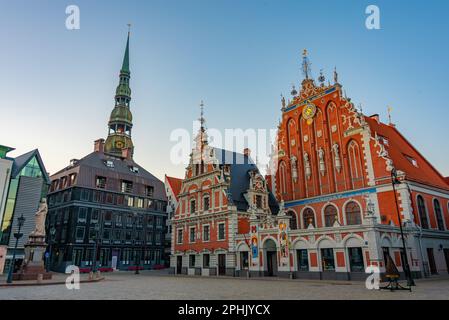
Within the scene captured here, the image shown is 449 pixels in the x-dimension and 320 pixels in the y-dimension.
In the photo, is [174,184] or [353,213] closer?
[353,213]

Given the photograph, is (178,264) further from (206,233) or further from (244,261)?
(244,261)

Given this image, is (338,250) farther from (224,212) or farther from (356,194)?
(224,212)

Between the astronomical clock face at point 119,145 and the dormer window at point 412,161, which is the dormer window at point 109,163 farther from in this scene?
the dormer window at point 412,161

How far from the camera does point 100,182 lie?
50.0 metres

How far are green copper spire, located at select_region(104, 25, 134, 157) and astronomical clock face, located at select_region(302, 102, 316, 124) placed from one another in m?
45.2

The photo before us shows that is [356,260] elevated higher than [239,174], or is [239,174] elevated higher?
[239,174]

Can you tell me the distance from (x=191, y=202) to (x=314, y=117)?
1748 cm

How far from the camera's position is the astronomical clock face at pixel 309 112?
35750 mm

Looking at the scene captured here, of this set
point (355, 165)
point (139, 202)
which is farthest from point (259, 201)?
point (139, 202)

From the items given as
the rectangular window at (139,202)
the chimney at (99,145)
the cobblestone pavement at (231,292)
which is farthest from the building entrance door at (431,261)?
the chimney at (99,145)

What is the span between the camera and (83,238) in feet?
151

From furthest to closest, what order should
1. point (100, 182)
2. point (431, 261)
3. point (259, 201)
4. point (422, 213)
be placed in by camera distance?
point (100, 182) → point (259, 201) → point (422, 213) → point (431, 261)

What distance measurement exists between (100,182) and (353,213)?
36.6 meters

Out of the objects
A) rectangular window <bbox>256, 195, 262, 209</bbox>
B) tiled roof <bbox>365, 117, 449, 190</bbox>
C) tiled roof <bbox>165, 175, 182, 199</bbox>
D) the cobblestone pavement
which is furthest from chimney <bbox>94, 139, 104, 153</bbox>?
tiled roof <bbox>365, 117, 449, 190</bbox>
